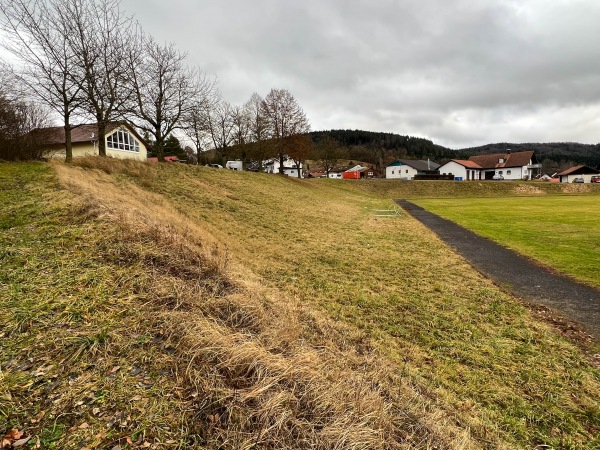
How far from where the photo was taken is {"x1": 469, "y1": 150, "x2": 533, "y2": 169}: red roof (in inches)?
3012

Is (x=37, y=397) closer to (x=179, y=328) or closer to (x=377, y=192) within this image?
(x=179, y=328)

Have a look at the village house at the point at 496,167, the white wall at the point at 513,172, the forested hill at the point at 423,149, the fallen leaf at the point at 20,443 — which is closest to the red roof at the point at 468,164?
the village house at the point at 496,167

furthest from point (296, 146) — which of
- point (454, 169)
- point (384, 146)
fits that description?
point (384, 146)

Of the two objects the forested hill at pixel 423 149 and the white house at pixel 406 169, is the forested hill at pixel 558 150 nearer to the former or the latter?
the forested hill at pixel 423 149

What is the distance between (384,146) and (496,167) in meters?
96.5

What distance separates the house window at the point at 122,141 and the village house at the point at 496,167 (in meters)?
70.2

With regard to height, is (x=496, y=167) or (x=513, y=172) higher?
(x=496, y=167)

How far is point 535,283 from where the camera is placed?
845cm

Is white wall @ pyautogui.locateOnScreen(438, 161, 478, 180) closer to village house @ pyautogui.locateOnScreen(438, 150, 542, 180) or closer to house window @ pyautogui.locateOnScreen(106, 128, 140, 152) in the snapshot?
village house @ pyautogui.locateOnScreen(438, 150, 542, 180)

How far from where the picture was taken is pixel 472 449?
114 inches

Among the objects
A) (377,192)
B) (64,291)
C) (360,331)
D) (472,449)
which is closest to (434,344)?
(360,331)

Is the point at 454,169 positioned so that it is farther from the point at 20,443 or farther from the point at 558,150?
the point at 558,150

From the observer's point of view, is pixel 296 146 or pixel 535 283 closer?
pixel 535 283

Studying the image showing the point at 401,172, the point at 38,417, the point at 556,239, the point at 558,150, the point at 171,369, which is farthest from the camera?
the point at 558,150
